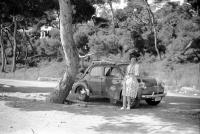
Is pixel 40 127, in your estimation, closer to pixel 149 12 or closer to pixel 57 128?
pixel 57 128

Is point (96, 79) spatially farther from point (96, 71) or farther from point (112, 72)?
point (112, 72)

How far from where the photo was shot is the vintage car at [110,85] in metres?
12.9

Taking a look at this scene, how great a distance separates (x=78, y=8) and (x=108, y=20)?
28.3 meters

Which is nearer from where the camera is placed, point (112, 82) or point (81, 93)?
point (112, 82)

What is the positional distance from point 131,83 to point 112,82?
1.52 m

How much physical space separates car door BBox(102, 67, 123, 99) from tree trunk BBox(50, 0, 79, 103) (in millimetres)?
1365

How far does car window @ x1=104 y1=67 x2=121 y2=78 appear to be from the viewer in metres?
13.6

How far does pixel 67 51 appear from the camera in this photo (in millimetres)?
13188

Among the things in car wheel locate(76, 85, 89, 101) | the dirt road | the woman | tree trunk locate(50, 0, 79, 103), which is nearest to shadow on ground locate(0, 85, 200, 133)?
the dirt road

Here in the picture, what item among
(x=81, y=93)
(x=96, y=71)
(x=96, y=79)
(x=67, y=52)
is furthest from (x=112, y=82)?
(x=67, y=52)

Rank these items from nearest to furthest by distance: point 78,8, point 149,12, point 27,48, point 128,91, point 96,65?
point 128,91 < point 96,65 < point 78,8 < point 149,12 < point 27,48

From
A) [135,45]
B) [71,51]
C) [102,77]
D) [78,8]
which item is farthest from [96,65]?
[135,45]

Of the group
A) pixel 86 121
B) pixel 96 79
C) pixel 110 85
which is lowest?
pixel 86 121

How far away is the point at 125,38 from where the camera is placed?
137 ft
